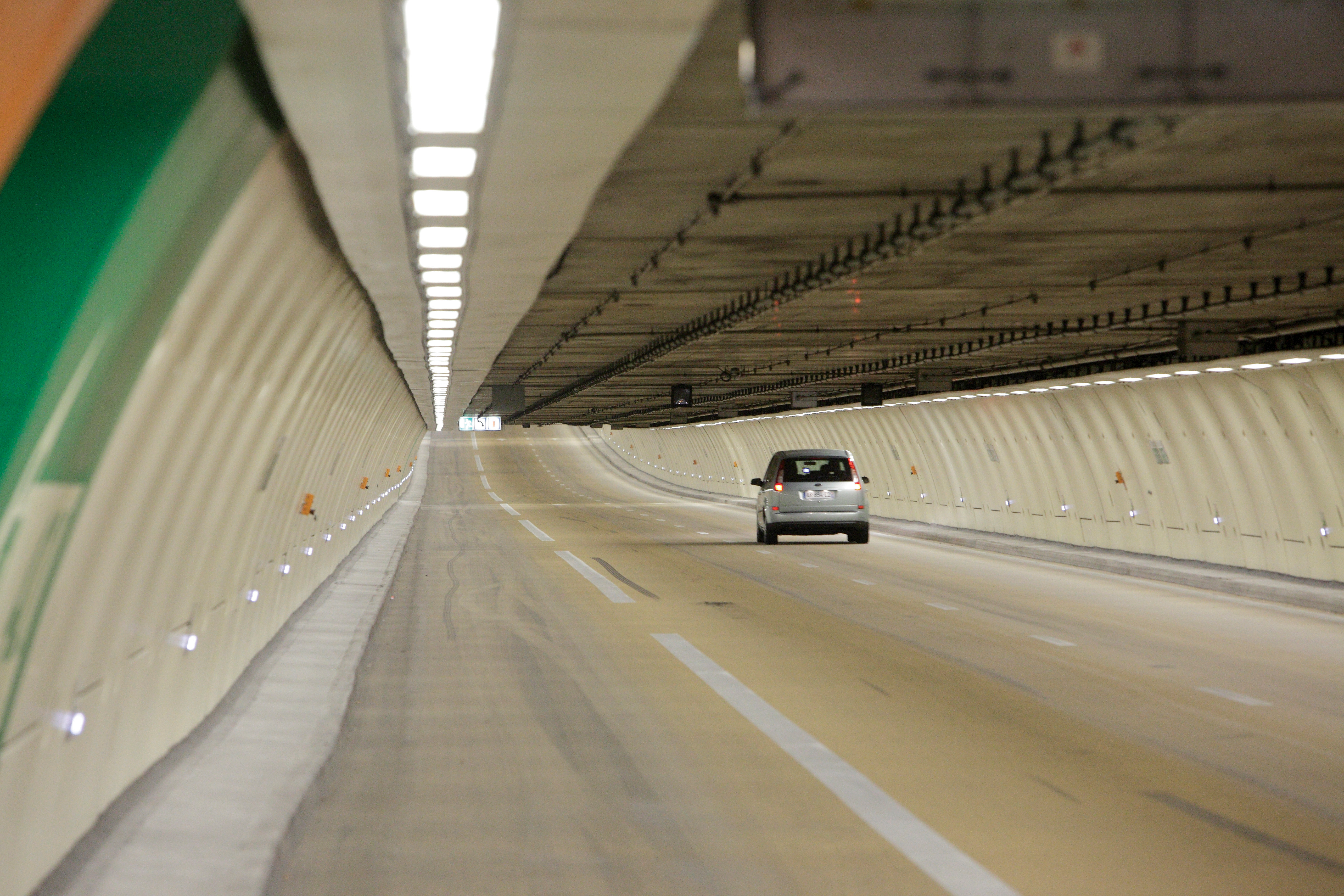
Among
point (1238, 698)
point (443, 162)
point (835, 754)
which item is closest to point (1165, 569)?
point (1238, 698)

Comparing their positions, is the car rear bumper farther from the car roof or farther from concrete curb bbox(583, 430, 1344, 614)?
concrete curb bbox(583, 430, 1344, 614)

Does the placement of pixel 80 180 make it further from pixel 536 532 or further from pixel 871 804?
pixel 536 532

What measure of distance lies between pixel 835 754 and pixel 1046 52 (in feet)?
16.2

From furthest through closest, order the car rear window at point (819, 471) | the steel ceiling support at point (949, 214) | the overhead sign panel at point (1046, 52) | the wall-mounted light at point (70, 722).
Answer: the car rear window at point (819, 471), the steel ceiling support at point (949, 214), the wall-mounted light at point (70, 722), the overhead sign panel at point (1046, 52)

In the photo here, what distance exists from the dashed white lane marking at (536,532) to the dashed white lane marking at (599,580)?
17.9 feet

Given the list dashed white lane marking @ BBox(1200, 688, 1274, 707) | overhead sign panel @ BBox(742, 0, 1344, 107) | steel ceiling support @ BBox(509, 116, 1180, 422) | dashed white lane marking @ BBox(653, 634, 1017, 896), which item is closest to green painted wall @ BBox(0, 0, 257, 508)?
overhead sign panel @ BBox(742, 0, 1344, 107)

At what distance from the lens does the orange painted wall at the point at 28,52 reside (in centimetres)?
334

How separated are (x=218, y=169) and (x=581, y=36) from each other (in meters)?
→ 1.64

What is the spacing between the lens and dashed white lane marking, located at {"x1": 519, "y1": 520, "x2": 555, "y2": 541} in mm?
36781

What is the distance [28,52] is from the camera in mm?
3398

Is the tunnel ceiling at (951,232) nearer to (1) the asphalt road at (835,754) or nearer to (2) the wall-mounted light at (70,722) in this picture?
(1) the asphalt road at (835,754)

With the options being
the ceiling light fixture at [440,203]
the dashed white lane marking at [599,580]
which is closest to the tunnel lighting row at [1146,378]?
the dashed white lane marking at [599,580]

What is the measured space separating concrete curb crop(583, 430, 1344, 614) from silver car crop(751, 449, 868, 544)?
8.75ft

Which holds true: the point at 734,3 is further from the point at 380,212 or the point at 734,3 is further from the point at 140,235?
the point at 140,235
